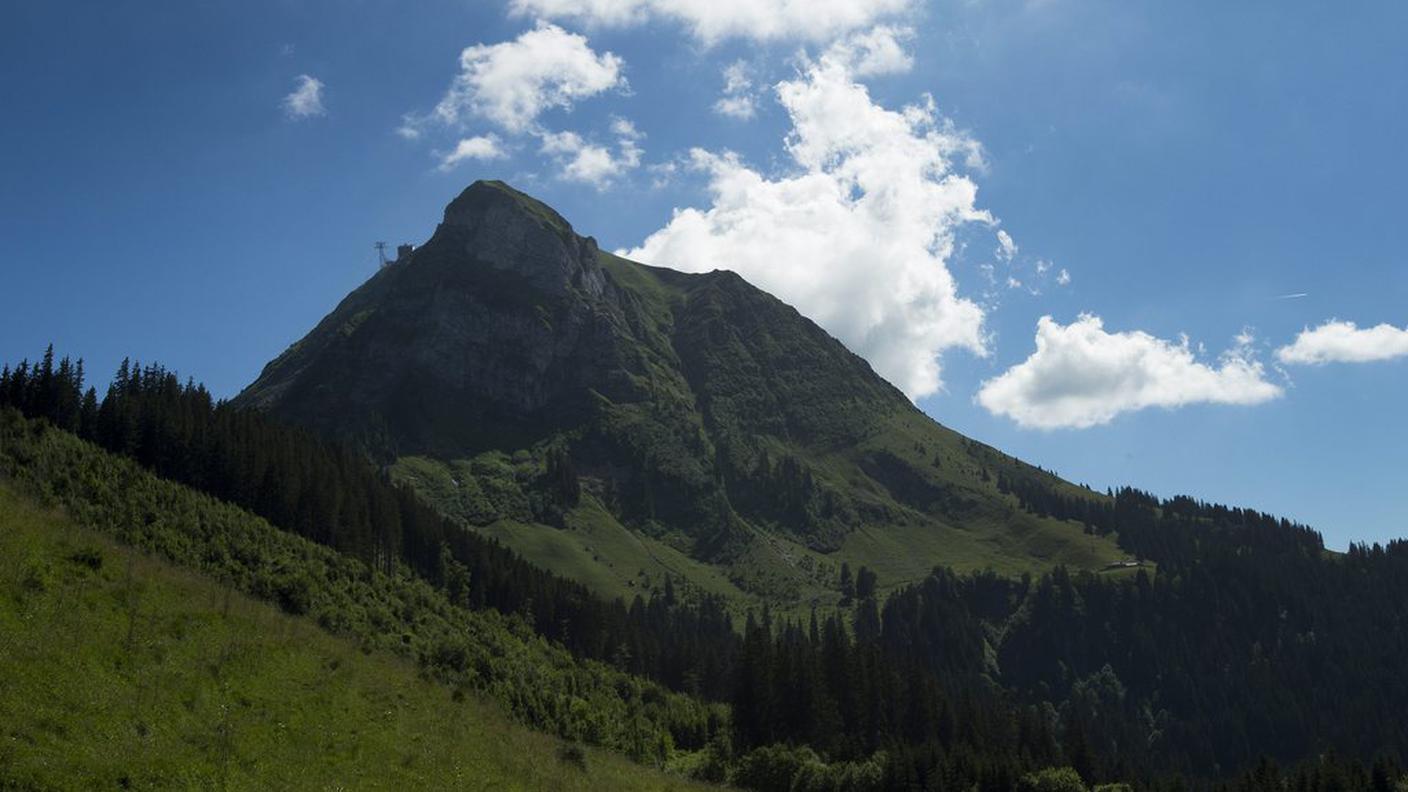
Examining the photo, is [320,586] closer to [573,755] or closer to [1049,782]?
[573,755]

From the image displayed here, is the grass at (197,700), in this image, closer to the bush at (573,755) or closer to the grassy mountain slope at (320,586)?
the bush at (573,755)

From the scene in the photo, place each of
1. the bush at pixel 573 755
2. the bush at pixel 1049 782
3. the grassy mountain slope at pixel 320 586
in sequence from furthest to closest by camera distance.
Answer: the bush at pixel 1049 782, the grassy mountain slope at pixel 320 586, the bush at pixel 573 755

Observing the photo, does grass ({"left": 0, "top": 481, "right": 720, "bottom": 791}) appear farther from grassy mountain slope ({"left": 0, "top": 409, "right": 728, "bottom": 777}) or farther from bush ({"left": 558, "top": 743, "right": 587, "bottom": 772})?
grassy mountain slope ({"left": 0, "top": 409, "right": 728, "bottom": 777})

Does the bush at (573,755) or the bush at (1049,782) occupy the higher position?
the bush at (573,755)

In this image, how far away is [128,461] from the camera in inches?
3691

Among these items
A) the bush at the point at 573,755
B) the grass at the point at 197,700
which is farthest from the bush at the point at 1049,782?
the bush at the point at 573,755

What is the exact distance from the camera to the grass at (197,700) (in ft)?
114

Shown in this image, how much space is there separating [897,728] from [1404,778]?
5629 cm

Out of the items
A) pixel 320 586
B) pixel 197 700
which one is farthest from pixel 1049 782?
pixel 197 700

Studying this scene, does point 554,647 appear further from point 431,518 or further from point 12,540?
point 12,540

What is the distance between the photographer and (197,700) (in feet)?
136

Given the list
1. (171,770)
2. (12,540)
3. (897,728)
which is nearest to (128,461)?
(12,540)

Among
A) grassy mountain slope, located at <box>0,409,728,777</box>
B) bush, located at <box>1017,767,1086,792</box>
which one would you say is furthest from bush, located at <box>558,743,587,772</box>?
bush, located at <box>1017,767,1086,792</box>

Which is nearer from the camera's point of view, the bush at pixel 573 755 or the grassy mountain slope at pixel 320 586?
the bush at pixel 573 755
